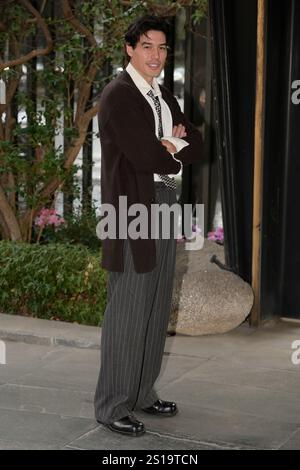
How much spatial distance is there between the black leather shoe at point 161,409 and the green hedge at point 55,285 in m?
2.12

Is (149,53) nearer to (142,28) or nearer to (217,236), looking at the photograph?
(142,28)

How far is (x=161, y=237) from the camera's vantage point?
457 centimetres

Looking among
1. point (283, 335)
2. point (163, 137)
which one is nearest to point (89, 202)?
point (283, 335)

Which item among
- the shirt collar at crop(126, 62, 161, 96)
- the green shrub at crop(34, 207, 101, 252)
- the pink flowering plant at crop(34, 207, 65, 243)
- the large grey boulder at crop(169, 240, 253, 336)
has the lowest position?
the large grey boulder at crop(169, 240, 253, 336)

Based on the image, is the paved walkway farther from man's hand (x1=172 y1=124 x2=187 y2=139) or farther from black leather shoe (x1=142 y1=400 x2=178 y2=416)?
man's hand (x1=172 y1=124 x2=187 y2=139)

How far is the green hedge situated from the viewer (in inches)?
276

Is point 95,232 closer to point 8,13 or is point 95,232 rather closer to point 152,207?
point 8,13

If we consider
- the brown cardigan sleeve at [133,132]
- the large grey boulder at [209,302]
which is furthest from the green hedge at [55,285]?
the brown cardigan sleeve at [133,132]

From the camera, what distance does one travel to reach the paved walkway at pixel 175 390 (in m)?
4.51

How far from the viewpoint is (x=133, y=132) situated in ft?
14.1

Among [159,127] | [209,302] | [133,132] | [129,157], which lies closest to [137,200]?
[129,157]

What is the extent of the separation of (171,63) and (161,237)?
497cm

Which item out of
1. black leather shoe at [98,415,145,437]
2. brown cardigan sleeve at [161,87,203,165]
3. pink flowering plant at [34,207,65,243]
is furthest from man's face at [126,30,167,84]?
pink flowering plant at [34,207,65,243]

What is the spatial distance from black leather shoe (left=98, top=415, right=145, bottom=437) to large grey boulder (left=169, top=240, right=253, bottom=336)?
6.85ft
